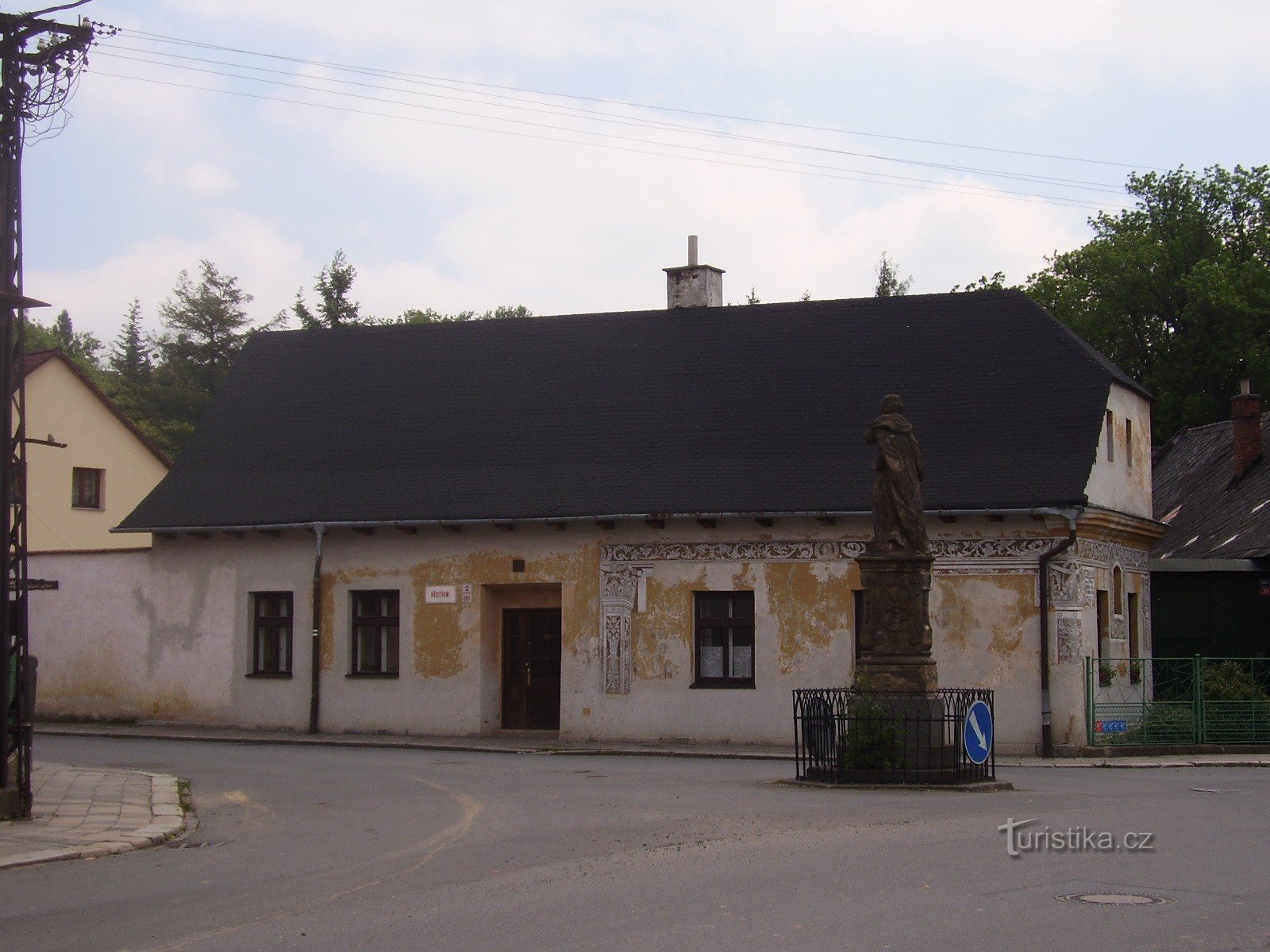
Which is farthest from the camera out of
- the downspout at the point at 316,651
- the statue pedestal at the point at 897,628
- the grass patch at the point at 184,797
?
the downspout at the point at 316,651

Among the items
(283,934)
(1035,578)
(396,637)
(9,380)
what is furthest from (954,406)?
(283,934)

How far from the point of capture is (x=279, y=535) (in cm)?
2962

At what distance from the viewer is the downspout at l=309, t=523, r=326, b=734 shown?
2888cm

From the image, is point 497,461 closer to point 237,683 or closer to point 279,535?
point 279,535

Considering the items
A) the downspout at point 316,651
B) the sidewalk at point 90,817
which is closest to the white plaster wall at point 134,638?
the downspout at point 316,651

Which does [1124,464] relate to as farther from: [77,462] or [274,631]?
[77,462]

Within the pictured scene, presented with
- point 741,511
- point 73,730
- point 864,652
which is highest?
point 741,511

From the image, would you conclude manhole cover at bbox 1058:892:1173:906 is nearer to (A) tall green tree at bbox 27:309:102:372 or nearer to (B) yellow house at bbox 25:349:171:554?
(B) yellow house at bbox 25:349:171:554

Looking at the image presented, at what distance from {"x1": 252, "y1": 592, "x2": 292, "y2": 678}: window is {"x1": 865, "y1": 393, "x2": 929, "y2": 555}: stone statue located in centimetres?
1428

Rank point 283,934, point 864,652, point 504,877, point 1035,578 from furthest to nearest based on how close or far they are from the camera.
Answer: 1. point 1035,578
2. point 864,652
3. point 504,877
4. point 283,934

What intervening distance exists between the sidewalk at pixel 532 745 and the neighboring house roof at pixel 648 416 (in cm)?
391

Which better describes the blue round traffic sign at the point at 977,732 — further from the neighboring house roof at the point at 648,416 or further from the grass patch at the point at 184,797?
the grass patch at the point at 184,797

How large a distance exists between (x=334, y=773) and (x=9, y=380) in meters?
7.82

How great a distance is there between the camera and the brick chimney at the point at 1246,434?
3791 centimetres
